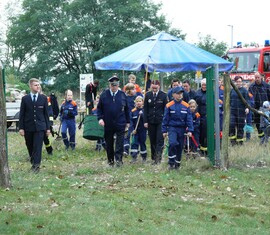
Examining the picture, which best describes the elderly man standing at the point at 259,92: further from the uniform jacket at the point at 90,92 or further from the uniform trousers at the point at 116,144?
the uniform jacket at the point at 90,92

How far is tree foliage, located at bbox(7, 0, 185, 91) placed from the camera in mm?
51188

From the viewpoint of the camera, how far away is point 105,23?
51.7m

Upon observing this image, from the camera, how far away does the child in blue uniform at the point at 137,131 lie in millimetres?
14047

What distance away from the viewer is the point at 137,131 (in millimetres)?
14344

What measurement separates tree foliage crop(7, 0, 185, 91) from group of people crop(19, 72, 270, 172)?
110 feet

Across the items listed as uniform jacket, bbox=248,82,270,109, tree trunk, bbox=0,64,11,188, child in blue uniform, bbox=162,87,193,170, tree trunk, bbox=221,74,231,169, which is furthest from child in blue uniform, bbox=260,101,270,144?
tree trunk, bbox=0,64,11,188

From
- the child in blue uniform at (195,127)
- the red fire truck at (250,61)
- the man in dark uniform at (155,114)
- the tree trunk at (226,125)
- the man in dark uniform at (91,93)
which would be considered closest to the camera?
the tree trunk at (226,125)

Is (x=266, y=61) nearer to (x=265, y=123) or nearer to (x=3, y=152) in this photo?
(x=265, y=123)

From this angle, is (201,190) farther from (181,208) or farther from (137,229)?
(137,229)

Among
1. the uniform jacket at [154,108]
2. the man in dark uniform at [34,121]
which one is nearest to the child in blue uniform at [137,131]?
the uniform jacket at [154,108]

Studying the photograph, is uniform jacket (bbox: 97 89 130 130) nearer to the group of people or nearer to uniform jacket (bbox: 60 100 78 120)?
the group of people

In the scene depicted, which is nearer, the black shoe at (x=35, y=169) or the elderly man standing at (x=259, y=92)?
the black shoe at (x=35, y=169)

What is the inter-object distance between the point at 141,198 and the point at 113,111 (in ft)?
13.2

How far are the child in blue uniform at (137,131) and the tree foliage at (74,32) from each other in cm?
3469
